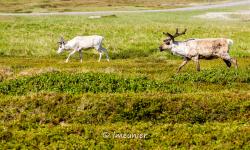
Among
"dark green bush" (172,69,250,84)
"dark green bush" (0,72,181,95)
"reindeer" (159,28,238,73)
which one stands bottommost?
"dark green bush" (172,69,250,84)

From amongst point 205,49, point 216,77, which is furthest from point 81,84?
point 205,49

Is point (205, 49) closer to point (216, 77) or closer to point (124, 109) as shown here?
point (216, 77)

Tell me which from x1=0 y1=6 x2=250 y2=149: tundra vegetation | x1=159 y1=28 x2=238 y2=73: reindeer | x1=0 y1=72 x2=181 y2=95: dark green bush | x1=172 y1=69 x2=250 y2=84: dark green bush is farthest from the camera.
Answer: x1=159 y1=28 x2=238 y2=73: reindeer

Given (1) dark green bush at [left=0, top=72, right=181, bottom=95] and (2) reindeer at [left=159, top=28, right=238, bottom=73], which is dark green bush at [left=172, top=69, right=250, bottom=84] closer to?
(2) reindeer at [left=159, top=28, right=238, bottom=73]

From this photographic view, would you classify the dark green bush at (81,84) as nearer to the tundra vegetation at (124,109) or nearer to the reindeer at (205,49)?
the tundra vegetation at (124,109)

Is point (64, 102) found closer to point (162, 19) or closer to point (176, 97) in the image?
point (176, 97)

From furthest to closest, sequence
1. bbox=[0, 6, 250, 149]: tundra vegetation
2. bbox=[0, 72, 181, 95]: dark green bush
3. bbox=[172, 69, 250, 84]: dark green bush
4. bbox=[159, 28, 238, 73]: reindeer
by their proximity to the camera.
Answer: bbox=[159, 28, 238, 73]: reindeer < bbox=[172, 69, 250, 84]: dark green bush < bbox=[0, 72, 181, 95]: dark green bush < bbox=[0, 6, 250, 149]: tundra vegetation

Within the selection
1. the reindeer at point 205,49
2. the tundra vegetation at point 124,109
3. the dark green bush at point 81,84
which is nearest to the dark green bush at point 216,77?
the tundra vegetation at point 124,109

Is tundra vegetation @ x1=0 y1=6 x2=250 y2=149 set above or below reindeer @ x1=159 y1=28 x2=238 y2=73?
below

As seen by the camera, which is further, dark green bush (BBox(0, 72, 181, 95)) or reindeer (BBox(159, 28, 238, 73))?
reindeer (BBox(159, 28, 238, 73))

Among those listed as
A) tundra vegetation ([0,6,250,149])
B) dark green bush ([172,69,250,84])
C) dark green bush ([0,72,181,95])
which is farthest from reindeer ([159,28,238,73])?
dark green bush ([0,72,181,95])

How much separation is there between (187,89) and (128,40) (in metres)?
24.9

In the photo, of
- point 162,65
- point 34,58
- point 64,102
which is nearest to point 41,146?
point 64,102

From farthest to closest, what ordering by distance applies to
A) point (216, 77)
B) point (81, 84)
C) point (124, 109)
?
1. point (216, 77)
2. point (81, 84)
3. point (124, 109)
